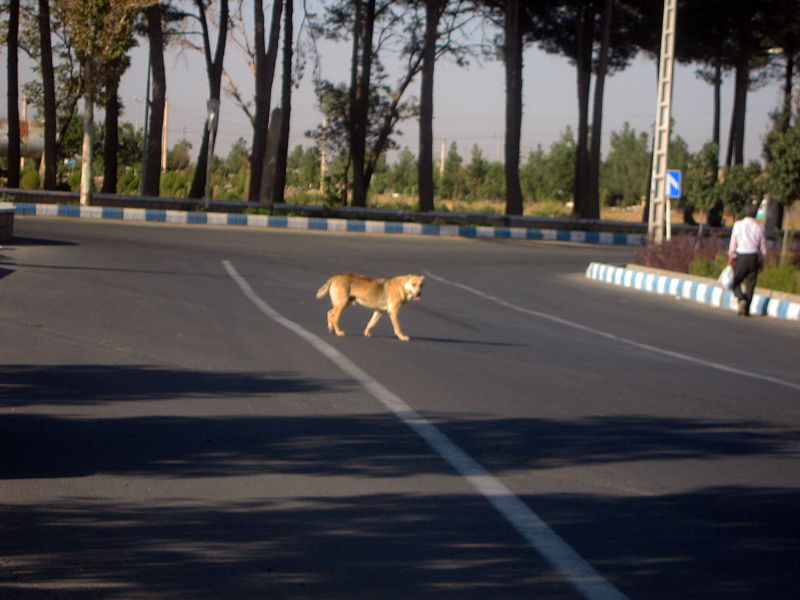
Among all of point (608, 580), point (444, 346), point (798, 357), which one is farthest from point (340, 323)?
point (608, 580)

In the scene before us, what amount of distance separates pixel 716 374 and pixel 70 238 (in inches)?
821

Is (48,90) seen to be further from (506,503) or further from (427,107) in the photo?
(506,503)

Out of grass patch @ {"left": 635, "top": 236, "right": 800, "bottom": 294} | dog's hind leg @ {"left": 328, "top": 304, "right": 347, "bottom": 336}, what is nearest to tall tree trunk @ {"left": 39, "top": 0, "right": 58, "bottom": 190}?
grass patch @ {"left": 635, "top": 236, "right": 800, "bottom": 294}

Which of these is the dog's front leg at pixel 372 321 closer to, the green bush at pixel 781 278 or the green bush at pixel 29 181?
the green bush at pixel 781 278

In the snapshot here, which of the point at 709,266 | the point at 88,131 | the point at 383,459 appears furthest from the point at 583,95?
the point at 383,459

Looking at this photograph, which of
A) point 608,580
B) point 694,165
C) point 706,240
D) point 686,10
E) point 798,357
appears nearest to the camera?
point 608,580

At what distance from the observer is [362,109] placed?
56781 millimetres

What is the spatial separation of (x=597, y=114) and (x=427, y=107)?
28.2 feet

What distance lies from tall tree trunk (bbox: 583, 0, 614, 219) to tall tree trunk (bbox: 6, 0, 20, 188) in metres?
27.5

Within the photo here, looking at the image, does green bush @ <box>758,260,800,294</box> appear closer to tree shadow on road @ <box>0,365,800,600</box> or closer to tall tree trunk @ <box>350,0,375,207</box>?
tree shadow on road @ <box>0,365,800,600</box>

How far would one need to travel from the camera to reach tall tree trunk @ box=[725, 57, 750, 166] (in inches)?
2315

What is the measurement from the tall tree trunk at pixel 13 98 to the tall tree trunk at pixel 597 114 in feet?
90.1

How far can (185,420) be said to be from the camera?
298 inches

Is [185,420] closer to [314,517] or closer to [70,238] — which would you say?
[314,517]
